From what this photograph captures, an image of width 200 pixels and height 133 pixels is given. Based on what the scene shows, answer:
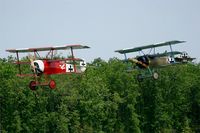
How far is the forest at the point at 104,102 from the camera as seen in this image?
62.6m

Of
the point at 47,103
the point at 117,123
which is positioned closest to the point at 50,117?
the point at 47,103

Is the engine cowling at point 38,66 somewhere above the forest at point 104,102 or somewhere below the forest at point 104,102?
above

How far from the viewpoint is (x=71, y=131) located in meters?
66.1

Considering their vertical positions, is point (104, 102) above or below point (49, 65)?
below

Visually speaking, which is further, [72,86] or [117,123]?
[117,123]

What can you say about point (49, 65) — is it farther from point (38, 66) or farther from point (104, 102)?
point (104, 102)

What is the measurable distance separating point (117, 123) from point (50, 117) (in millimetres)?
11946

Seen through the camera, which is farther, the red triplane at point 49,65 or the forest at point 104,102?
the forest at point 104,102

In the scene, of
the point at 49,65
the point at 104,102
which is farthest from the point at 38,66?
the point at 104,102

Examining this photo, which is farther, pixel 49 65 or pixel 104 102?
pixel 104 102

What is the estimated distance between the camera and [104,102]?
6956 cm

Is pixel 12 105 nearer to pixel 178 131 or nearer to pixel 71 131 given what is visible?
pixel 71 131

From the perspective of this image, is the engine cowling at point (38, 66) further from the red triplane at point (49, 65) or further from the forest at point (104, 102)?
the forest at point (104, 102)

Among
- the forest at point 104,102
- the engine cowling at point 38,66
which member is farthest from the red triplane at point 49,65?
the forest at point 104,102
